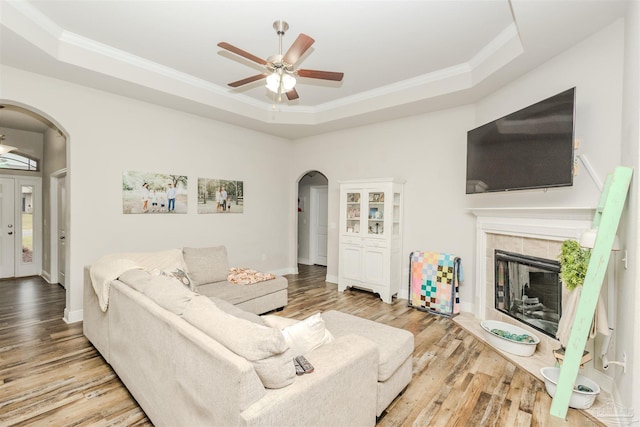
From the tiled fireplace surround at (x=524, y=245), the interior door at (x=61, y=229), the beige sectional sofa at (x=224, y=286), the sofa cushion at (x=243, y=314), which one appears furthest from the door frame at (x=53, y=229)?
the tiled fireplace surround at (x=524, y=245)

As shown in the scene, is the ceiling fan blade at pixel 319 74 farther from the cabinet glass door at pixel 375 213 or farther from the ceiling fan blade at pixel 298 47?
the cabinet glass door at pixel 375 213

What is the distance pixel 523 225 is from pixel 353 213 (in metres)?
2.56

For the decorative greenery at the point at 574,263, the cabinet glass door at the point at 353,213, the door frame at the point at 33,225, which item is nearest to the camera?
the decorative greenery at the point at 574,263

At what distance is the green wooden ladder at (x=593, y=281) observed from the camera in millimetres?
1993

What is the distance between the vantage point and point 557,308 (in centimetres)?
295

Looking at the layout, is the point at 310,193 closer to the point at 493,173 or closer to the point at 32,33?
the point at 493,173

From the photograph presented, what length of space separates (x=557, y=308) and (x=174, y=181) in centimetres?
503

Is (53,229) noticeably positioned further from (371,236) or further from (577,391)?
(577,391)

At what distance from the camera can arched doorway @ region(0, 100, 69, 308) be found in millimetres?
5055

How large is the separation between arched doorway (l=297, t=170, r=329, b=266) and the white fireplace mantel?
14.2 feet

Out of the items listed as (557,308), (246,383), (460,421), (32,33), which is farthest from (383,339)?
(32,33)

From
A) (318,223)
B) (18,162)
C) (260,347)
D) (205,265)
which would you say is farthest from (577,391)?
(18,162)

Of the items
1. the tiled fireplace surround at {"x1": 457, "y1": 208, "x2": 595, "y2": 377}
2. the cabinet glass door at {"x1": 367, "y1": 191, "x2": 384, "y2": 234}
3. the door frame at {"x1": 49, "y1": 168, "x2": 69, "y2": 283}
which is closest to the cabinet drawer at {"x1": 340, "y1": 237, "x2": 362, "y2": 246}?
the cabinet glass door at {"x1": 367, "y1": 191, "x2": 384, "y2": 234}

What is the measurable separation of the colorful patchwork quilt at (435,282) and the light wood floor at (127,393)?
13.1 inches
